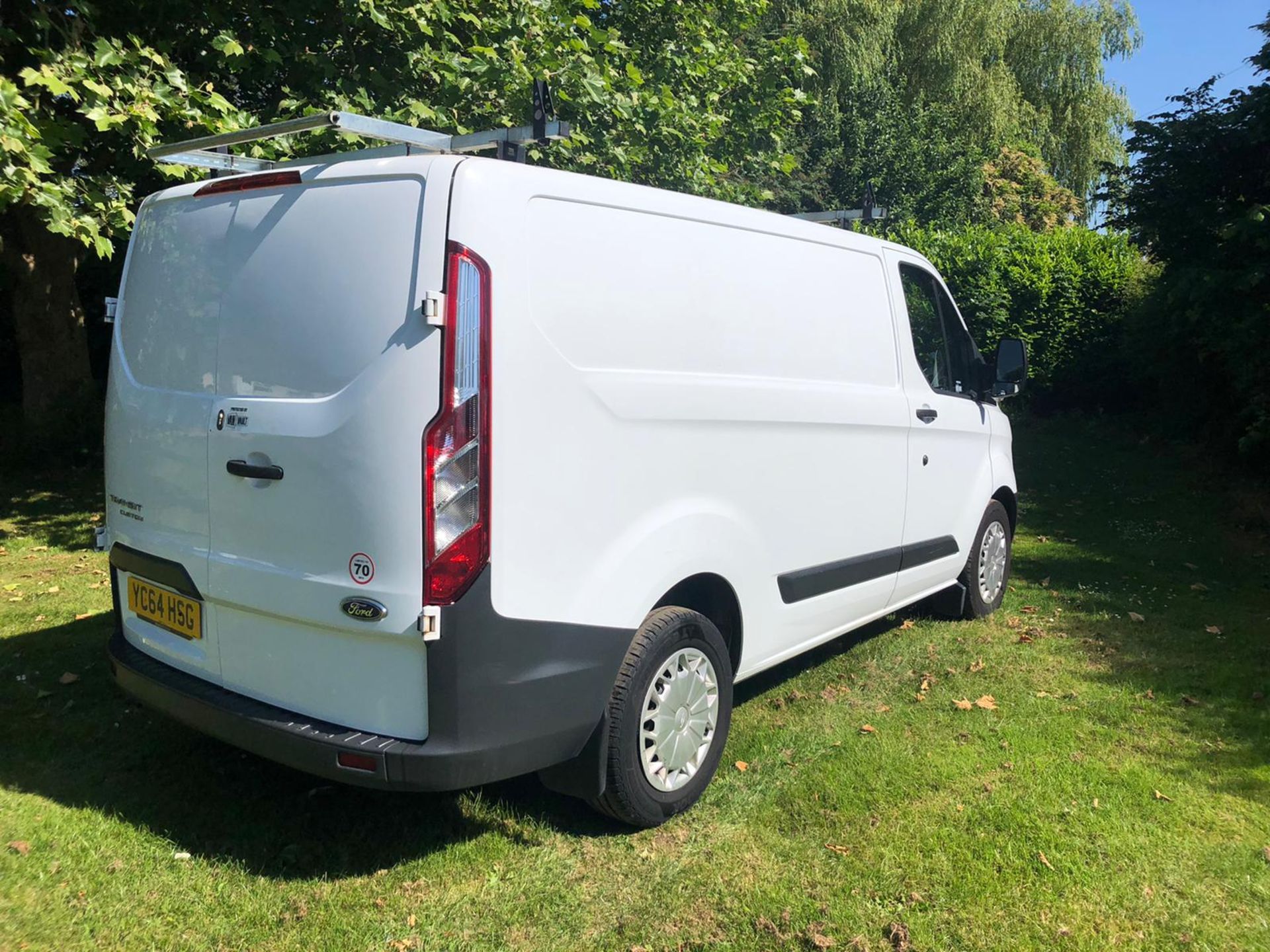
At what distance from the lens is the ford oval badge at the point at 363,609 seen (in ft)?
9.02

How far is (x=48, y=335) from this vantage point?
1008 cm

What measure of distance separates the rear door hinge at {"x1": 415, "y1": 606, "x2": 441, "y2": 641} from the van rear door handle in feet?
2.07

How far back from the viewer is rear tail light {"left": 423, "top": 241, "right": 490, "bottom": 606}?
2.70 meters

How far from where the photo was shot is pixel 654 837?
Result: 3.39 m

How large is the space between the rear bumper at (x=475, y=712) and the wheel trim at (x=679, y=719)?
28 centimetres

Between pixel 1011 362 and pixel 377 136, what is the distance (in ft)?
12.7

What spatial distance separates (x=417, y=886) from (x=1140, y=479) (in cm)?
1010

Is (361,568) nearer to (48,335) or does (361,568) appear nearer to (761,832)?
(761,832)

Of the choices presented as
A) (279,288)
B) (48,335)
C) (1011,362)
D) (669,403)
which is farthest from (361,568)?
(48,335)

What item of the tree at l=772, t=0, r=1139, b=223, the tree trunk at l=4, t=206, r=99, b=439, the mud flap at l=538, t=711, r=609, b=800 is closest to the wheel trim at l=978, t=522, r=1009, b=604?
the mud flap at l=538, t=711, r=609, b=800

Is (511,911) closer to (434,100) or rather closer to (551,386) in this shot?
(551,386)

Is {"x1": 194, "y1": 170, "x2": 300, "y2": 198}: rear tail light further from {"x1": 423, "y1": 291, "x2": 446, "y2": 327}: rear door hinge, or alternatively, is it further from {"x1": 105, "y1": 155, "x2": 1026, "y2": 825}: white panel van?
{"x1": 423, "y1": 291, "x2": 446, "y2": 327}: rear door hinge

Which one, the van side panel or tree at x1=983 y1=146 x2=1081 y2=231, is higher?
tree at x1=983 y1=146 x2=1081 y2=231

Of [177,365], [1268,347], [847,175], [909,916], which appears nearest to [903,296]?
[909,916]
